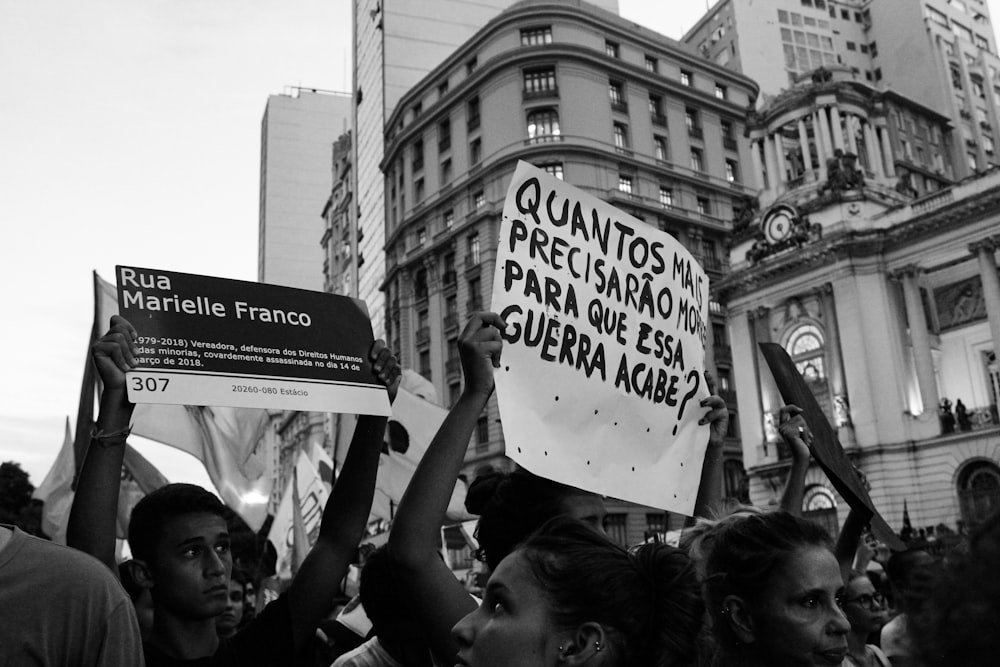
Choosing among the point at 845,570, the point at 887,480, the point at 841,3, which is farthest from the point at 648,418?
the point at 841,3

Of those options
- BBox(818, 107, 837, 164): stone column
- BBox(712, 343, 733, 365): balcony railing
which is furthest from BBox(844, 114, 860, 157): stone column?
BBox(712, 343, 733, 365): balcony railing

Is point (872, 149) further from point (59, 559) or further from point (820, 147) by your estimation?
point (59, 559)

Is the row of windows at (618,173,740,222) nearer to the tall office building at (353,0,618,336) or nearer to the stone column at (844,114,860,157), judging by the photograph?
the stone column at (844,114,860,157)

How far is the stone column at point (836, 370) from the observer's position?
119ft

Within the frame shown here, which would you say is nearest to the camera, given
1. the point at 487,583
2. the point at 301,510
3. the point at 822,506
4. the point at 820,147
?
the point at 487,583

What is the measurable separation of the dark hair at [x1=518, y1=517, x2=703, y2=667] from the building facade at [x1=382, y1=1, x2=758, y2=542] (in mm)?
39748

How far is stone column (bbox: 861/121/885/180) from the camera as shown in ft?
140

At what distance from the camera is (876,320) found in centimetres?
3616

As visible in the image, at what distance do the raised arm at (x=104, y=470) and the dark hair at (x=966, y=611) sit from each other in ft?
8.00

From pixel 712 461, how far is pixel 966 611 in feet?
11.2

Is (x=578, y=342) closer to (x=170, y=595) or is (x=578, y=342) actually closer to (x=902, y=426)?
(x=170, y=595)

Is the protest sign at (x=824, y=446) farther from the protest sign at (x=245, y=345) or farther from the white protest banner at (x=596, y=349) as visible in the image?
the protest sign at (x=245, y=345)

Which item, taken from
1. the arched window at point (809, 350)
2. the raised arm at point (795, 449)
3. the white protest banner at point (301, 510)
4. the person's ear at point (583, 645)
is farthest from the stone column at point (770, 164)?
the person's ear at point (583, 645)

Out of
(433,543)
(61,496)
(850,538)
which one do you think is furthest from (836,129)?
(433,543)
